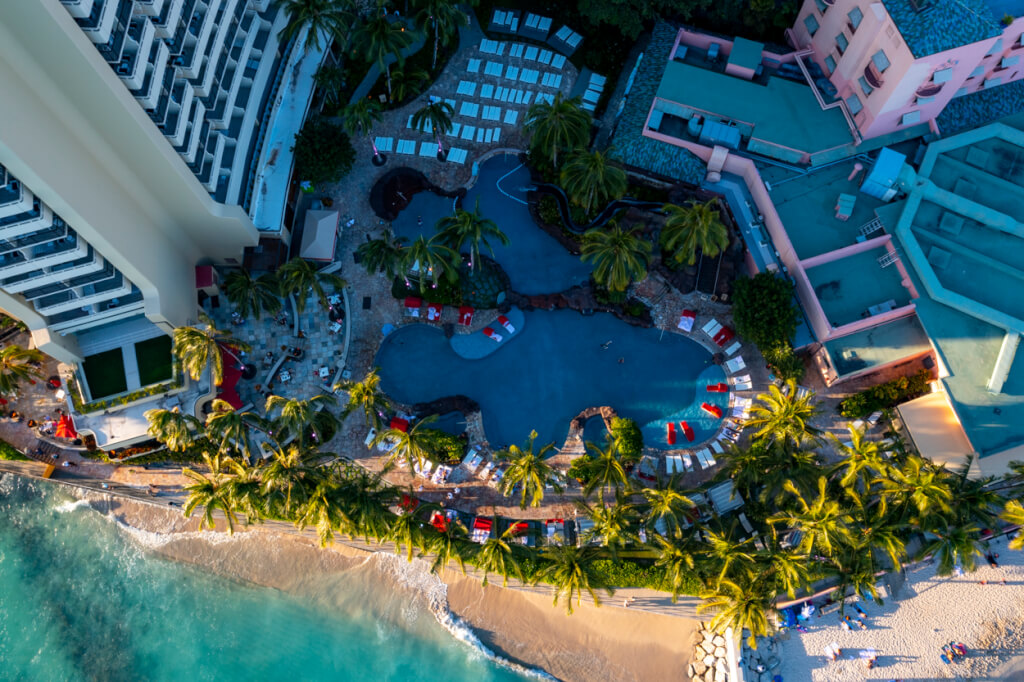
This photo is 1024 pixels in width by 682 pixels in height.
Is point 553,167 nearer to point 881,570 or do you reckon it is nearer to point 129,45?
point 129,45

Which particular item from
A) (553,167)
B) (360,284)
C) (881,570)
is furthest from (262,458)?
(881,570)

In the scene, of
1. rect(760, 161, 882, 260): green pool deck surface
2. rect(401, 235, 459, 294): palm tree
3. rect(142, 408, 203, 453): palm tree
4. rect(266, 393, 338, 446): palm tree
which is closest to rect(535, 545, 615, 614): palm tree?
rect(266, 393, 338, 446): palm tree

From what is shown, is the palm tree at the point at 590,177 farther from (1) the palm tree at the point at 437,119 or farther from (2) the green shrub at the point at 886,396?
(2) the green shrub at the point at 886,396

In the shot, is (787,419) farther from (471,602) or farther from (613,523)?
(471,602)

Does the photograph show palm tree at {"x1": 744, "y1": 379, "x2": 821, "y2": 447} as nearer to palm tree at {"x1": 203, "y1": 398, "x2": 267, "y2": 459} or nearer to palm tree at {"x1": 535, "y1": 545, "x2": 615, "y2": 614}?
palm tree at {"x1": 535, "y1": 545, "x2": 615, "y2": 614}

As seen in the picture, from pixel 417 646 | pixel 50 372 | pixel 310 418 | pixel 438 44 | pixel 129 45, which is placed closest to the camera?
pixel 129 45

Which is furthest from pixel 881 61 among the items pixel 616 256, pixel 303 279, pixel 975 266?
pixel 303 279
